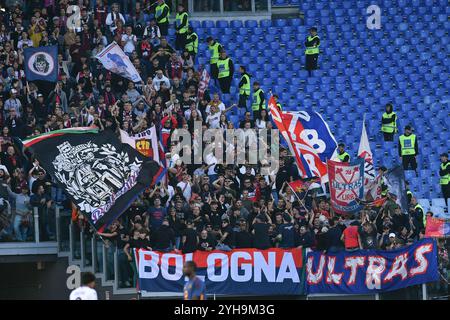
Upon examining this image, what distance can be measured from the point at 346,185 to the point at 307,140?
1.43 metres

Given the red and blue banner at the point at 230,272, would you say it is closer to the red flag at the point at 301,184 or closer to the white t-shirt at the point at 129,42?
the red flag at the point at 301,184

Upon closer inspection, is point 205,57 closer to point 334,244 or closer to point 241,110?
point 241,110

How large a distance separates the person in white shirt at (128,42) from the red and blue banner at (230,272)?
680 cm

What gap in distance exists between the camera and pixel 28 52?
91.2ft

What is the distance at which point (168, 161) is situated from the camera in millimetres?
26328

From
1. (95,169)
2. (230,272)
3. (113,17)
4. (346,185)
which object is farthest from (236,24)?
(95,169)

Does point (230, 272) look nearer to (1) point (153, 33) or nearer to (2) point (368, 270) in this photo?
(2) point (368, 270)

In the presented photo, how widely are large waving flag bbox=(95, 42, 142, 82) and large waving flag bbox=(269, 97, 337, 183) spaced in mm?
3297

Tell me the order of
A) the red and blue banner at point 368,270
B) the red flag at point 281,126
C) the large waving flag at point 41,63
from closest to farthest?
the red and blue banner at point 368,270 < the red flag at point 281,126 < the large waving flag at point 41,63

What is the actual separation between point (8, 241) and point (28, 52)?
505 cm

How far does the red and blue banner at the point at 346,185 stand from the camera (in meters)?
25.4

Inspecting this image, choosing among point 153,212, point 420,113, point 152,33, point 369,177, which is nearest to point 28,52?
point 152,33

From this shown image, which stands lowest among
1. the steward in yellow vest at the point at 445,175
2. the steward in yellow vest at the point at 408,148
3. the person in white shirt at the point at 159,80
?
the steward in yellow vest at the point at 445,175

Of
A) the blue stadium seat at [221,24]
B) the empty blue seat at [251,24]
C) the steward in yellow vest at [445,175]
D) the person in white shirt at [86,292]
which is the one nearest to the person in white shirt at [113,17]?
the blue stadium seat at [221,24]
